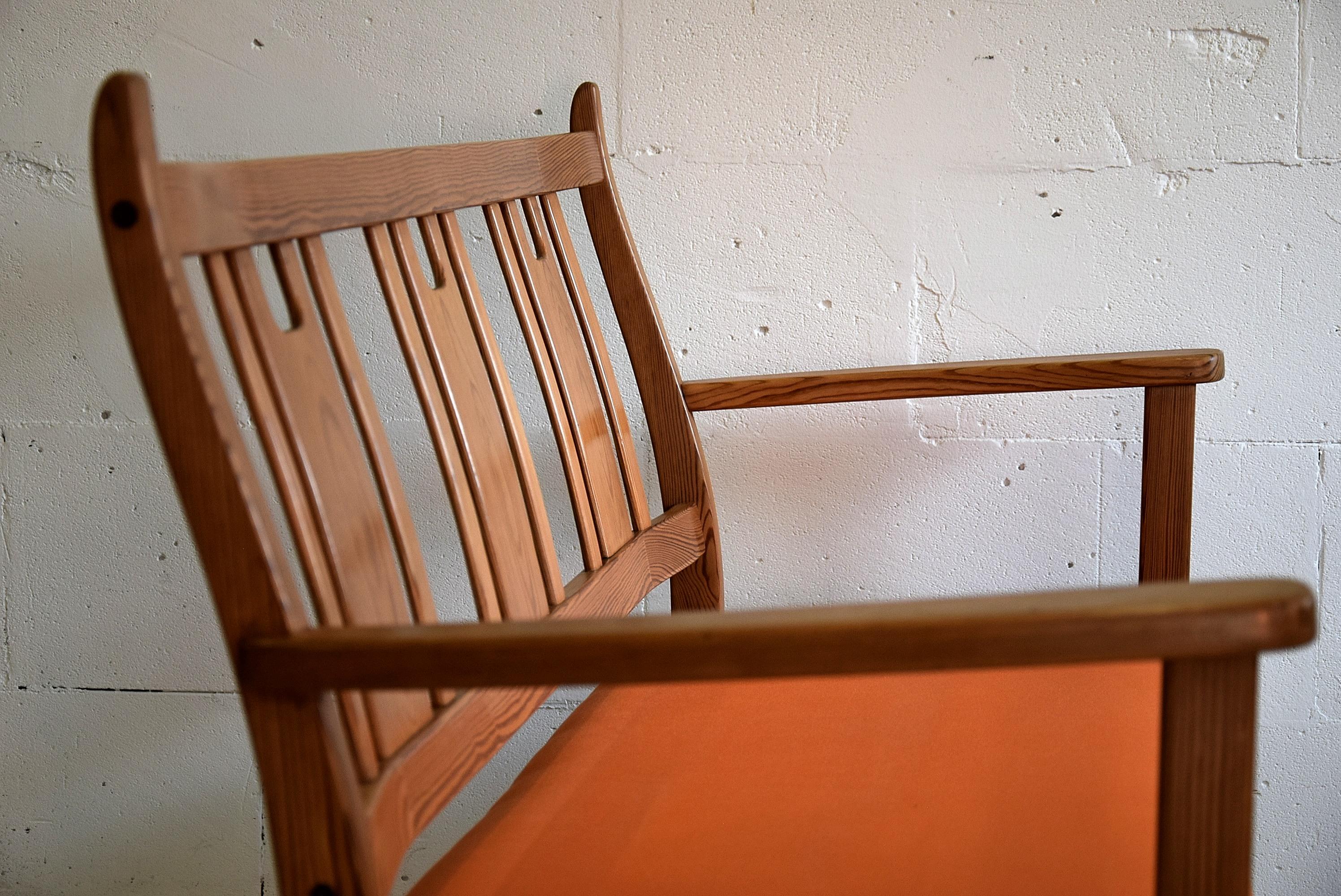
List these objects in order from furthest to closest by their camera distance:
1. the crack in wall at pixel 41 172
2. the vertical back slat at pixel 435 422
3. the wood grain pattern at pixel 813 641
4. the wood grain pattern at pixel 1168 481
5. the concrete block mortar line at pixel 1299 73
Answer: the crack in wall at pixel 41 172
the concrete block mortar line at pixel 1299 73
the wood grain pattern at pixel 1168 481
the vertical back slat at pixel 435 422
the wood grain pattern at pixel 813 641

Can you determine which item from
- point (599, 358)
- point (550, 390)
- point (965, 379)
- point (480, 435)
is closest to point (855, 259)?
point (965, 379)

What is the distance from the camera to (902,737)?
2.54 feet

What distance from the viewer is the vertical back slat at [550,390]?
830 mm

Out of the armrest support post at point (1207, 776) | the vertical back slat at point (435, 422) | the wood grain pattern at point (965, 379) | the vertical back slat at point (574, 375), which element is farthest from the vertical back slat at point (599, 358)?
the armrest support post at point (1207, 776)

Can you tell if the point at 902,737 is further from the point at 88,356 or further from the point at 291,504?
the point at 88,356

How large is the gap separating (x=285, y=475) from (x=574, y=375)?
1.36ft

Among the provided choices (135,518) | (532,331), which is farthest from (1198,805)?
(135,518)

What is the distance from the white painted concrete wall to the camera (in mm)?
1184

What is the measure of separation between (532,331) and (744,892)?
46 centimetres

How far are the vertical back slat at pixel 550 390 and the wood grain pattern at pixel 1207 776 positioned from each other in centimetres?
48

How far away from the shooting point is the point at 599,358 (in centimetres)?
96

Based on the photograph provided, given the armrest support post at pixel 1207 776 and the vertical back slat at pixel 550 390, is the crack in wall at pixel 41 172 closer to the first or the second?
the vertical back slat at pixel 550 390

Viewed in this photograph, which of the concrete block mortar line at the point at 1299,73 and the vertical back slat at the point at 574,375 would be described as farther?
the concrete block mortar line at the point at 1299,73

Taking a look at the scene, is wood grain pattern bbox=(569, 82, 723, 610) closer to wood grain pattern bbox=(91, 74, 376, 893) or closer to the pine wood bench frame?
the pine wood bench frame
